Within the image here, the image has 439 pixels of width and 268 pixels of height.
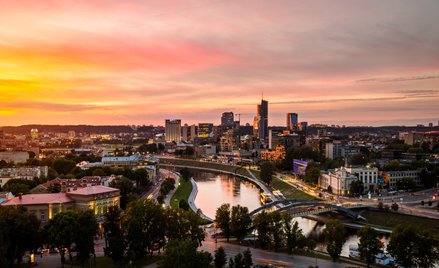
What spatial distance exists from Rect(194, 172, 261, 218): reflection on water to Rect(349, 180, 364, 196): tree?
33.2 ft

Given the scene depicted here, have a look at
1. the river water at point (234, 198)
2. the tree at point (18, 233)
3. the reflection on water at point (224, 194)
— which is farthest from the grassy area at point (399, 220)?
the tree at point (18, 233)

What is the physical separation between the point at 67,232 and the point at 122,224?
3730 mm

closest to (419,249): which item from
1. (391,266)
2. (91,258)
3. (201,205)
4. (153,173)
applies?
(391,266)

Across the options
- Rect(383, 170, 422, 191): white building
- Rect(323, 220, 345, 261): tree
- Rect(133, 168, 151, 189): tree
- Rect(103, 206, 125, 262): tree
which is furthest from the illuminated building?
Rect(383, 170, 422, 191): white building

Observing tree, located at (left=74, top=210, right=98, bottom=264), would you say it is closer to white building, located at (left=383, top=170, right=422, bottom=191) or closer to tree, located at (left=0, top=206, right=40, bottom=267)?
tree, located at (left=0, top=206, right=40, bottom=267)

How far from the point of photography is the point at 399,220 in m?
37.4

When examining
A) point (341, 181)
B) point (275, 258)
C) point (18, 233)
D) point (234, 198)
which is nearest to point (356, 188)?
point (341, 181)

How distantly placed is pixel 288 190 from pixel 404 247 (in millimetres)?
33895

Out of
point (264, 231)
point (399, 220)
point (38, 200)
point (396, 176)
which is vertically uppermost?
point (38, 200)

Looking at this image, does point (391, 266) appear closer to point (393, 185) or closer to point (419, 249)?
point (419, 249)

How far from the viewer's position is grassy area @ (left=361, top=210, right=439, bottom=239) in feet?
114

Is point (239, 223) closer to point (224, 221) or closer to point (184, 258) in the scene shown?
point (224, 221)

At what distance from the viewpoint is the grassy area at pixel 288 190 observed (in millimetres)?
52609

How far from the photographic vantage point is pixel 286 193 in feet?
189
